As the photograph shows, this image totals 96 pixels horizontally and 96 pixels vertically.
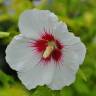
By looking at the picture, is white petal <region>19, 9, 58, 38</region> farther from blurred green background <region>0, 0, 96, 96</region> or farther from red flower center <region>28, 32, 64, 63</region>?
blurred green background <region>0, 0, 96, 96</region>

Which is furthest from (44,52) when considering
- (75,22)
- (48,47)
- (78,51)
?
(75,22)

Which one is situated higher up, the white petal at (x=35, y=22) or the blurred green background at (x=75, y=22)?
the white petal at (x=35, y=22)

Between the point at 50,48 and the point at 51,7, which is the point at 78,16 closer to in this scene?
the point at 51,7

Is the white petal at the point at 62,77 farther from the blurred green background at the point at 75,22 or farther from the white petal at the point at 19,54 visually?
the blurred green background at the point at 75,22

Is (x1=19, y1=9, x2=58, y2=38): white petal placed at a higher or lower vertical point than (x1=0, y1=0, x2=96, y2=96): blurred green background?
higher

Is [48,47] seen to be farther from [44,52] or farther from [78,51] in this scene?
[78,51]

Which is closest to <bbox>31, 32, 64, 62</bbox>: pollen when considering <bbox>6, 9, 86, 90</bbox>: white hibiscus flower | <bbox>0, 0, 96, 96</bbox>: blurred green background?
<bbox>6, 9, 86, 90</bbox>: white hibiscus flower

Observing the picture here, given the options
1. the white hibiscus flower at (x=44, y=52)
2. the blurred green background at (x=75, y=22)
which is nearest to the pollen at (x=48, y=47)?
the white hibiscus flower at (x=44, y=52)
